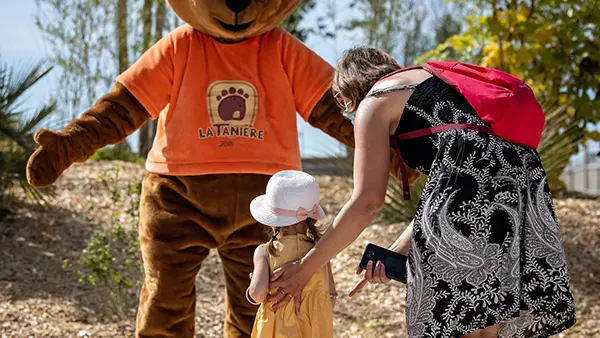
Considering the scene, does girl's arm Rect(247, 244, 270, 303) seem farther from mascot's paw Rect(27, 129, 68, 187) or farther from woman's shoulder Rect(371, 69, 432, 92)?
→ mascot's paw Rect(27, 129, 68, 187)

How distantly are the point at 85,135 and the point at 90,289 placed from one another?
246 cm

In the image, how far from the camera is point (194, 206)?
3.32 meters

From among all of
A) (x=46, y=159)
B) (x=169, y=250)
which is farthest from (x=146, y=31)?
(x=169, y=250)

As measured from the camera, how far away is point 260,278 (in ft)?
8.32

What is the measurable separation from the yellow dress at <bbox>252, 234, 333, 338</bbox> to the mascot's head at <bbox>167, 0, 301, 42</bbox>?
40.8 inches

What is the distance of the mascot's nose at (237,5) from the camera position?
10.6 feet

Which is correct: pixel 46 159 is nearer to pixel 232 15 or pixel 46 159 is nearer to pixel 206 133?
pixel 206 133

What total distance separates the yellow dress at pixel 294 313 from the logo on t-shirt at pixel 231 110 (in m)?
0.77

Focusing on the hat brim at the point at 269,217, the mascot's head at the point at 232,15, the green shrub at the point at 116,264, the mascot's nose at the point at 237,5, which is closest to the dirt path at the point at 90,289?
the green shrub at the point at 116,264

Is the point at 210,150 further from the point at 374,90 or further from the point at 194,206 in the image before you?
the point at 374,90

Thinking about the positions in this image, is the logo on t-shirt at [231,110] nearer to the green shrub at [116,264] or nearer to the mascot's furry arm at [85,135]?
the mascot's furry arm at [85,135]

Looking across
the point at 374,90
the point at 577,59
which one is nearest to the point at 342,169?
the point at 577,59

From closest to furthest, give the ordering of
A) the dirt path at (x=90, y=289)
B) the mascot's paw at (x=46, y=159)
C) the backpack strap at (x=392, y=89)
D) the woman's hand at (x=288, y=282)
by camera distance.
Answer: the backpack strap at (x=392, y=89) < the woman's hand at (x=288, y=282) < the mascot's paw at (x=46, y=159) < the dirt path at (x=90, y=289)

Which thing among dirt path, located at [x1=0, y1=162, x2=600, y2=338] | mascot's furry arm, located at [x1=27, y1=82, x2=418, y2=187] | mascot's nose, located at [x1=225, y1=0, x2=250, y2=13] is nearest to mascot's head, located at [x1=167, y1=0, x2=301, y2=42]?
mascot's nose, located at [x1=225, y1=0, x2=250, y2=13]
